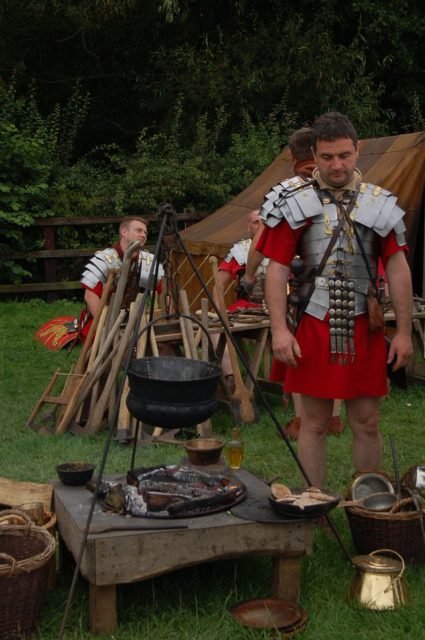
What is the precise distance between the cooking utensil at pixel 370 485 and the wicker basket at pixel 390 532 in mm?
158

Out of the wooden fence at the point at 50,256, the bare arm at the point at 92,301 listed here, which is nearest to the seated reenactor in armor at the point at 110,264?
the bare arm at the point at 92,301

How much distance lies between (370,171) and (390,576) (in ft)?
18.8

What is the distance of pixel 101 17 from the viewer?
1451 centimetres

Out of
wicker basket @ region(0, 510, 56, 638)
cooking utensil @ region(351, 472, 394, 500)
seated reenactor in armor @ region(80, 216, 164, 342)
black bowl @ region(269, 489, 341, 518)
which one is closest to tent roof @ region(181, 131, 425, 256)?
seated reenactor in armor @ region(80, 216, 164, 342)

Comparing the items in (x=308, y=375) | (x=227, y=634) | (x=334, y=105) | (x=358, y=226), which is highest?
(x=334, y=105)

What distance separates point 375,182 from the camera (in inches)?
331

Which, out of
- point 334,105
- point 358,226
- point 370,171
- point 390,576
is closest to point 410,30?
point 334,105

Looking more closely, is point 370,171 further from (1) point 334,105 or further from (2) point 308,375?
(1) point 334,105

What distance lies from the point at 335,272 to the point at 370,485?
0.90 meters

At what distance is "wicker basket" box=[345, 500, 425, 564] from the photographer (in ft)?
12.0

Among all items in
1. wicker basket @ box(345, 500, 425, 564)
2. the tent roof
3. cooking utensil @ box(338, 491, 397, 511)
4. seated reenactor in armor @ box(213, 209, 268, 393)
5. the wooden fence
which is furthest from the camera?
the wooden fence

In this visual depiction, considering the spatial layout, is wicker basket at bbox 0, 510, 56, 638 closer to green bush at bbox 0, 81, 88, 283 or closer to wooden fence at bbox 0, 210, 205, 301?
green bush at bbox 0, 81, 88, 283

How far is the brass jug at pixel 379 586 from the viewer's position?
342 cm

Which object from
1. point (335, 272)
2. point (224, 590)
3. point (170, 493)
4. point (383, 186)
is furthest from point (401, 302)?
point (383, 186)
